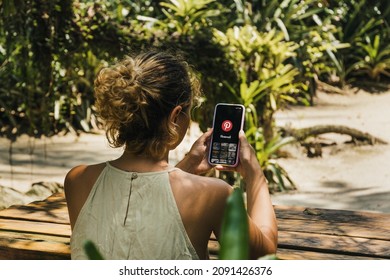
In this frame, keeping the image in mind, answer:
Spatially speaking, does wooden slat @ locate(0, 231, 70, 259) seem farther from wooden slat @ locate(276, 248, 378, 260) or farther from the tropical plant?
the tropical plant

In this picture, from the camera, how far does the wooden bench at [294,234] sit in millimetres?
2057

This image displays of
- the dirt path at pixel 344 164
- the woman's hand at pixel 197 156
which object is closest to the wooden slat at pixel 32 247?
the woman's hand at pixel 197 156

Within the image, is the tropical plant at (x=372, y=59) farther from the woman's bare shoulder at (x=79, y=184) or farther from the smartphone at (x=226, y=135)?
the woman's bare shoulder at (x=79, y=184)

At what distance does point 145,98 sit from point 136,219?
0.94 feet

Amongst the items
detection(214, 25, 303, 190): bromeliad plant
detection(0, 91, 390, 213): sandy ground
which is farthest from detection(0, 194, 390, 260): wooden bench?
detection(214, 25, 303, 190): bromeliad plant

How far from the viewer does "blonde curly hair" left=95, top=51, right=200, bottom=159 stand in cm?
164

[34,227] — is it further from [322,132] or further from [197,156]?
[322,132]

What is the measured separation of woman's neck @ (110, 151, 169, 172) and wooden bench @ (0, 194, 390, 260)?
49 cm

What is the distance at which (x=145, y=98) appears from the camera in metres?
1.63

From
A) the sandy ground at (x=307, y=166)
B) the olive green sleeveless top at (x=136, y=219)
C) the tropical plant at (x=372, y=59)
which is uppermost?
the olive green sleeveless top at (x=136, y=219)

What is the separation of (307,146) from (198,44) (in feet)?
8.96

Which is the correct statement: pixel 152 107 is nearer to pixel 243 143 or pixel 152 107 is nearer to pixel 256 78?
pixel 243 143

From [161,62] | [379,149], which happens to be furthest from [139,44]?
[161,62]

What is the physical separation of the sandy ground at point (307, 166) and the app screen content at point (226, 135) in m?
3.74
